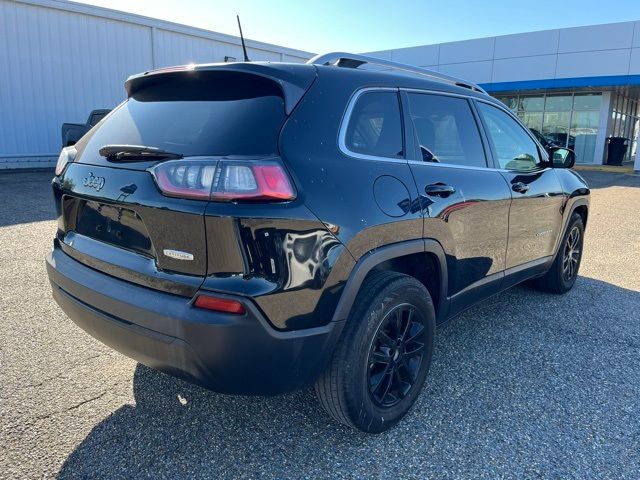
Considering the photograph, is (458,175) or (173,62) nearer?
(458,175)

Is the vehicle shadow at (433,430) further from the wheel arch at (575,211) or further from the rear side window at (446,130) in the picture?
the rear side window at (446,130)

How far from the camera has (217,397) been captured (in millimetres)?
2826

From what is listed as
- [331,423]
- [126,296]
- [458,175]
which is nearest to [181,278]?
[126,296]

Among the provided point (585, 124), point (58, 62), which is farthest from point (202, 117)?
point (585, 124)

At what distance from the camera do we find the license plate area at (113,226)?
86.3 inches

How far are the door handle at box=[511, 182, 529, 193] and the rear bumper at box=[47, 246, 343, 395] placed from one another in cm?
209

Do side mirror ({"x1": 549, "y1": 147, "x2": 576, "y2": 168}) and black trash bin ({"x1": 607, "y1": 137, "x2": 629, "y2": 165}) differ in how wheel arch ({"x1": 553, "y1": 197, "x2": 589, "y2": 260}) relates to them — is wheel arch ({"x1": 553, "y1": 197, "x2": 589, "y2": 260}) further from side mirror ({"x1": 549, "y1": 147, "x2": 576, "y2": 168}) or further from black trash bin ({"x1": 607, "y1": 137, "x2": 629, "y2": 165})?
black trash bin ({"x1": 607, "y1": 137, "x2": 629, "y2": 165})

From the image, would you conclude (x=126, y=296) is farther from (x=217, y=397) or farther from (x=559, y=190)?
(x=559, y=190)

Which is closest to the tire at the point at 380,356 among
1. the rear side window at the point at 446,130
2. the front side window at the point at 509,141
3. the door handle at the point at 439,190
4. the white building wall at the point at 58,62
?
the door handle at the point at 439,190

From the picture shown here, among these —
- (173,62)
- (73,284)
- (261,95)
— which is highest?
(173,62)

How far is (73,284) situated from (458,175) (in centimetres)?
226

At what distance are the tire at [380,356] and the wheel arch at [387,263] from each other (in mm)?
114

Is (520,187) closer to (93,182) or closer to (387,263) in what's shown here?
(387,263)

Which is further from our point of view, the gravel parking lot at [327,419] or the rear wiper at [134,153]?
the gravel parking lot at [327,419]
